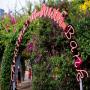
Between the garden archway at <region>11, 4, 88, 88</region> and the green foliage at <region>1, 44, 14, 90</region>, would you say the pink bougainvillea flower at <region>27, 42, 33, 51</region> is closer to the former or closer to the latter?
the garden archway at <region>11, 4, 88, 88</region>

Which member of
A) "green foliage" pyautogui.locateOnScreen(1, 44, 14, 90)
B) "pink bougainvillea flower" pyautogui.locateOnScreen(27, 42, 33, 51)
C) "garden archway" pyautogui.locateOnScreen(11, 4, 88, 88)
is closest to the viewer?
"garden archway" pyautogui.locateOnScreen(11, 4, 88, 88)

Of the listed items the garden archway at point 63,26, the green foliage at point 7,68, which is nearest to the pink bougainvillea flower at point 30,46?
the garden archway at point 63,26

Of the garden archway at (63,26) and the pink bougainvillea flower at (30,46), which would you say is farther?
the pink bougainvillea flower at (30,46)

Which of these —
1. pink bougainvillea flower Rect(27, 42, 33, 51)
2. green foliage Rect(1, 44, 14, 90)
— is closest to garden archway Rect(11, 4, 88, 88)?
pink bougainvillea flower Rect(27, 42, 33, 51)

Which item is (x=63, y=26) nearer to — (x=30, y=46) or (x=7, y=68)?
(x=30, y=46)

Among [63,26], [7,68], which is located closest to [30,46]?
[7,68]

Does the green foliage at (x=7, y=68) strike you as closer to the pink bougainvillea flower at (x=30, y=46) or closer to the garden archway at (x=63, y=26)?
the pink bougainvillea flower at (x=30, y=46)

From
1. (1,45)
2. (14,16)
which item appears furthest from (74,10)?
(14,16)

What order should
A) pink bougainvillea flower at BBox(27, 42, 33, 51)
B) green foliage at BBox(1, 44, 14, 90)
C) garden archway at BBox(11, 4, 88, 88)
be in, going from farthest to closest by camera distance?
1. green foliage at BBox(1, 44, 14, 90)
2. pink bougainvillea flower at BBox(27, 42, 33, 51)
3. garden archway at BBox(11, 4, 88, 88)

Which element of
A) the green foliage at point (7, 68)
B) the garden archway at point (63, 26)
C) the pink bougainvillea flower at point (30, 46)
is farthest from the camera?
the green foliage at point (7, 68)

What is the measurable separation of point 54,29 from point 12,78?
9.99ft

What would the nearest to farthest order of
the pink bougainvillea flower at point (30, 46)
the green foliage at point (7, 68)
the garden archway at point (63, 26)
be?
the garden archway at point (63, 26), the pink bougainvillea flower at point (30, 46), the green foliage at point (7, 68)

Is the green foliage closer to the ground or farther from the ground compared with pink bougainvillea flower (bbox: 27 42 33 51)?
closer to the ground

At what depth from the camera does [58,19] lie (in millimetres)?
11031
